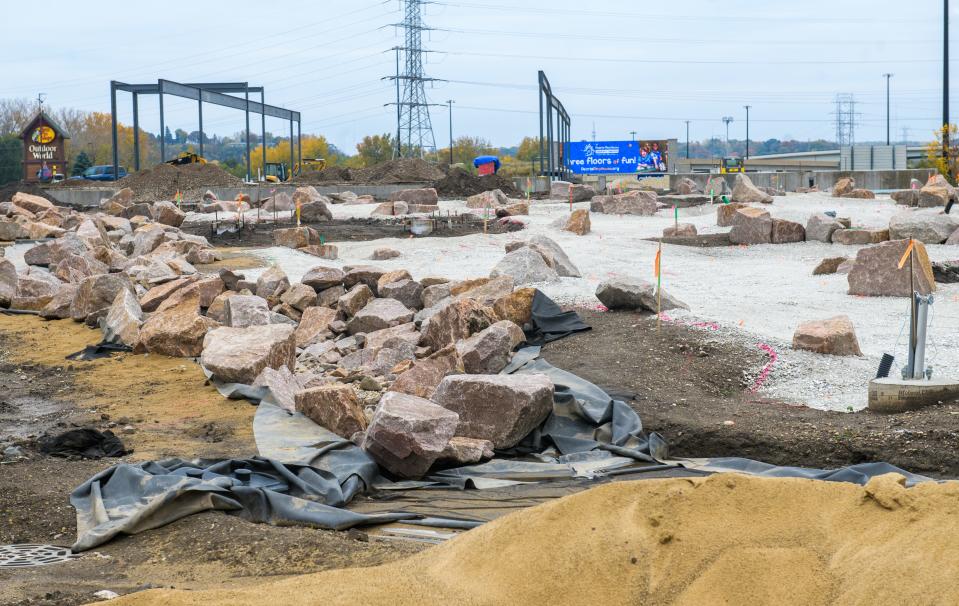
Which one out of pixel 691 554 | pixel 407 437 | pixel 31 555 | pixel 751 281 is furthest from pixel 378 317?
pixel 691 554

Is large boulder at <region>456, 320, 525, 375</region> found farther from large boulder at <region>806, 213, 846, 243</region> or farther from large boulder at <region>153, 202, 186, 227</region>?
large boulder at <region>153, 202, 186, 227</region>

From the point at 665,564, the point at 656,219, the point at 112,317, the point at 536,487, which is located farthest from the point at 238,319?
the point at 656,219

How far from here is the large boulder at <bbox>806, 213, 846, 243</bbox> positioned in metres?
22.2

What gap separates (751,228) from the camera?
22500 millimetres

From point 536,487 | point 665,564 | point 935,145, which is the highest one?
point 935,145

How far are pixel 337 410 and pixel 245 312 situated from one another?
17.1 ft

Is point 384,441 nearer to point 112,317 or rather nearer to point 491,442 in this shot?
point 491,442

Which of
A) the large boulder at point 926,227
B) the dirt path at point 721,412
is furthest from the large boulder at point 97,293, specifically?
the large boulder at point 926,227

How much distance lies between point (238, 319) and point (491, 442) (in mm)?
6067

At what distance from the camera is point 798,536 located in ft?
14.3

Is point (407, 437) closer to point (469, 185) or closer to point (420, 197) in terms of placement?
point (420, 197)

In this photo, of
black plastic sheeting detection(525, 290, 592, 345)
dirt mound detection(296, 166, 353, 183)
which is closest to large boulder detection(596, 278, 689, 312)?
black plastic sheeting detection(525, 290, 592, 345)

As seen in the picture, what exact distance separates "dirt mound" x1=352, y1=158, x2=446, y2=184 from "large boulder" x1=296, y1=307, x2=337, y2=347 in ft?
105

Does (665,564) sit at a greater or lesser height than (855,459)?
greater
